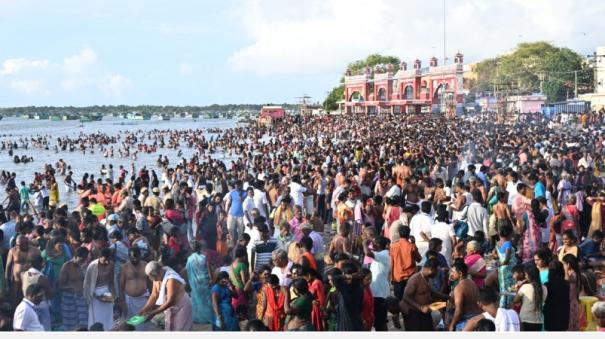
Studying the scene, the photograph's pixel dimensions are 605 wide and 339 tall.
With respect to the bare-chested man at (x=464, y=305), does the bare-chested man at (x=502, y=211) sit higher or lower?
higher

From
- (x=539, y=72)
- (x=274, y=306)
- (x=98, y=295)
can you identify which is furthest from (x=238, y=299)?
(x=539, y=72)

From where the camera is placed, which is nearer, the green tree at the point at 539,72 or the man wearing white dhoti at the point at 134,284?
the man wearing white dhoti at the point at 134,284

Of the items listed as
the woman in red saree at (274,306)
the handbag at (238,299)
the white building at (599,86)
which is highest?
the white building at (599,86)

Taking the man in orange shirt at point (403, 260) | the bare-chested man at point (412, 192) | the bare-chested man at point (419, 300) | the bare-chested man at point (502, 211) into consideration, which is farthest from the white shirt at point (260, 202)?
the bare-chested man at point (419, 300)

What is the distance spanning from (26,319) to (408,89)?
7917 cm

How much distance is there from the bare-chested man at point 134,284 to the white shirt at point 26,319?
1162 millimetres

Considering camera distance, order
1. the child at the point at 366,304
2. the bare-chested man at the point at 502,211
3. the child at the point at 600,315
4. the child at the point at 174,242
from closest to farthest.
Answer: the child at the point at 600,315 < the child at the point at 366,304 < the child at the point at 174,242 < the bare-chested man at the point at 502,211

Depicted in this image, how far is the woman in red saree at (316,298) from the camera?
5953mm

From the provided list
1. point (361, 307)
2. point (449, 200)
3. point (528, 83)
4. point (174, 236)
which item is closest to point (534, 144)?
point (449, 200)

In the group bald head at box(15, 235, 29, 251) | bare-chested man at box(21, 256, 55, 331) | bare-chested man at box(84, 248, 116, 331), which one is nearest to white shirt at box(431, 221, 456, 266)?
bare-chested man at box(84, 248, 116, 331)

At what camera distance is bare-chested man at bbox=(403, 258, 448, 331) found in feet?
20.5

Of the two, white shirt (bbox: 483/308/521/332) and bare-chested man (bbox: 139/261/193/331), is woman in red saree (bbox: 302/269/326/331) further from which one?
white shirt (bbox: 483/308/521/332)

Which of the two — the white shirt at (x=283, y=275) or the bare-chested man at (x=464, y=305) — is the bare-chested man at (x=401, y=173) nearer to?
the white shirt at (x=283, y=275)
